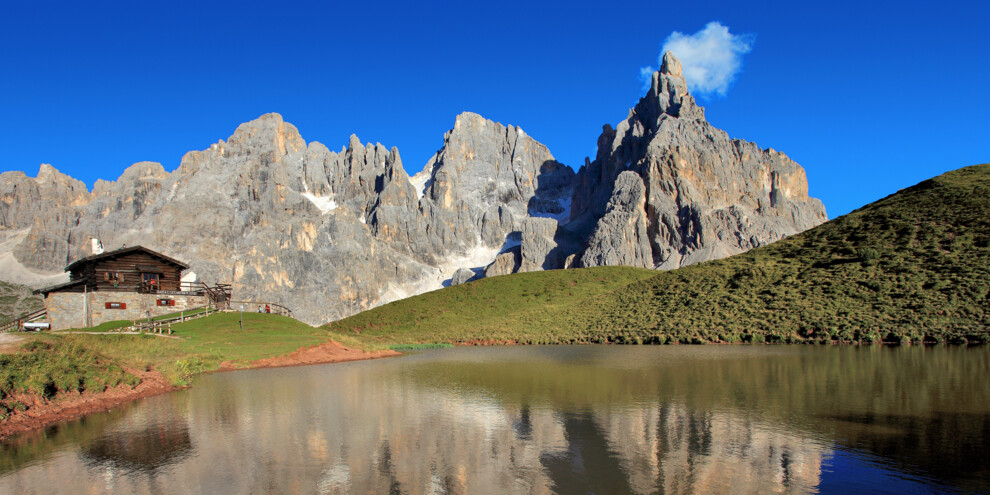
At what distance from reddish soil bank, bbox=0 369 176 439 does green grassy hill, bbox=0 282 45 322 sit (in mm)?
140885

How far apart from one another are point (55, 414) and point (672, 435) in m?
19.0

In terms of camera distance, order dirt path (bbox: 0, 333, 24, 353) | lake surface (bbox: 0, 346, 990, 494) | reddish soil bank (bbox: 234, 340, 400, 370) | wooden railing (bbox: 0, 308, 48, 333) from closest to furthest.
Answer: lake surface (bbox: 0, 346, 990, 494), dirt path (bbox: 0, 333, 24, 353), reddish soil bank (bbox: 234, 340, 400, 370), wooden railing (bbox: 0, 308, 48, 333)

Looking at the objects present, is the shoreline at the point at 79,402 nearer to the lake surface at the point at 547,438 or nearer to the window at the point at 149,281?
the lake surface at the point at 547,438

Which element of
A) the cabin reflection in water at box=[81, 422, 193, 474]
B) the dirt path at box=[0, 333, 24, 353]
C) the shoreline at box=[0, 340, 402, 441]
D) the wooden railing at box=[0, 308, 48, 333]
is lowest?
the cabin reflection in water at box=[81, 422, 193, 474]

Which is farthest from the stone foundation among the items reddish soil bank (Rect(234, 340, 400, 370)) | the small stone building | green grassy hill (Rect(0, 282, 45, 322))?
green grassy hill (Rect(0, 282, 45, 322))

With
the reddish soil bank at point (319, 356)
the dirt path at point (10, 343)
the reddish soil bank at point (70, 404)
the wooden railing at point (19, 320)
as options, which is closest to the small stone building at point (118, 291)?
the wooden railing at point (19, 320)

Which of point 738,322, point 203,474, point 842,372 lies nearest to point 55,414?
point 203,474

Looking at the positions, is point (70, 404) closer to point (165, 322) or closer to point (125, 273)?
point (165, 322)

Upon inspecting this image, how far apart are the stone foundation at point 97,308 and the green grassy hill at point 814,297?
19500 mm

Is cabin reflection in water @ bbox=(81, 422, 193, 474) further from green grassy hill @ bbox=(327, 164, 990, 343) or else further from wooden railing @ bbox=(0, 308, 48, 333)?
green grassy hill @ bbox=(327, 164, 990, 343)

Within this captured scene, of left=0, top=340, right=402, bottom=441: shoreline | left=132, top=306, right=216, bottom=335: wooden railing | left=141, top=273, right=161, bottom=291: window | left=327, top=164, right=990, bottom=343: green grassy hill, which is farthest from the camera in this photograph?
left=141, top=273, right=161, bottom=291: window

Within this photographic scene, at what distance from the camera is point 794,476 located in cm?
1030

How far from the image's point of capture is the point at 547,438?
1348cm

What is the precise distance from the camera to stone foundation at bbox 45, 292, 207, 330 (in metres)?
43.3
